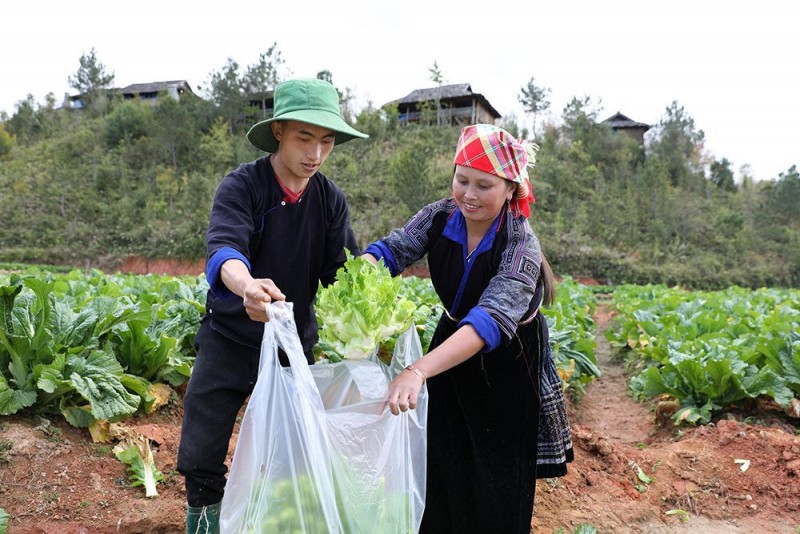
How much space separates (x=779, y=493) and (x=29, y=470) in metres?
4.27

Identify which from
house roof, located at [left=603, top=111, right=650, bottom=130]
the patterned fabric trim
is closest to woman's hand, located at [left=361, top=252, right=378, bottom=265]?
the patterned fabric trim

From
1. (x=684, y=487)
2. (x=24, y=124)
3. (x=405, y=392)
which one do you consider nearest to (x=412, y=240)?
(x=405, y=392)

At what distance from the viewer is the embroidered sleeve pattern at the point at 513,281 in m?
1.78

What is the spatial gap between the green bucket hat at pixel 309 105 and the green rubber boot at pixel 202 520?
1.39 metres

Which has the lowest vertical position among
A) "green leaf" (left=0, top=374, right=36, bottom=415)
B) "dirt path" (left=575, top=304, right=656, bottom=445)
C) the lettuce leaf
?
"dirt path" (left=575, top=304, right=656, bottom=445)

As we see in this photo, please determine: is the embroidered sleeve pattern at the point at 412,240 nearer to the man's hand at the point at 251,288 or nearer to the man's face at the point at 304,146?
the man's face at the point at 304,146

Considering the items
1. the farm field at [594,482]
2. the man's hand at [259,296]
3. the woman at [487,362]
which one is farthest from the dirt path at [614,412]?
the man's hand at [259,296]

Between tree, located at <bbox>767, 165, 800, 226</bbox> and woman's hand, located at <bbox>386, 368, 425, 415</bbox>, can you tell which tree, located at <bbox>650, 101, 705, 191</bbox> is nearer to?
tree, located at <bbox>767, 165, 800, 226</bbox>

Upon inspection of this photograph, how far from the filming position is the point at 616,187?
1467 inches

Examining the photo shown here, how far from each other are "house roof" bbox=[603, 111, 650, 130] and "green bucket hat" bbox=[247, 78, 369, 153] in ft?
159

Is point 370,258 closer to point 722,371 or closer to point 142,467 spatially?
point 142,467

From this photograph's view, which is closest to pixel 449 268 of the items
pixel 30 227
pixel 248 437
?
pixel 248 437

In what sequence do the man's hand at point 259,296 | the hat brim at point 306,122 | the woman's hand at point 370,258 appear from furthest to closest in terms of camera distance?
the woman's hand at point 370,258
the hat brim at point 306,122
the man's hand at point 259,296

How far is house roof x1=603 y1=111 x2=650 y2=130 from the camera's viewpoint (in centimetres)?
4556
